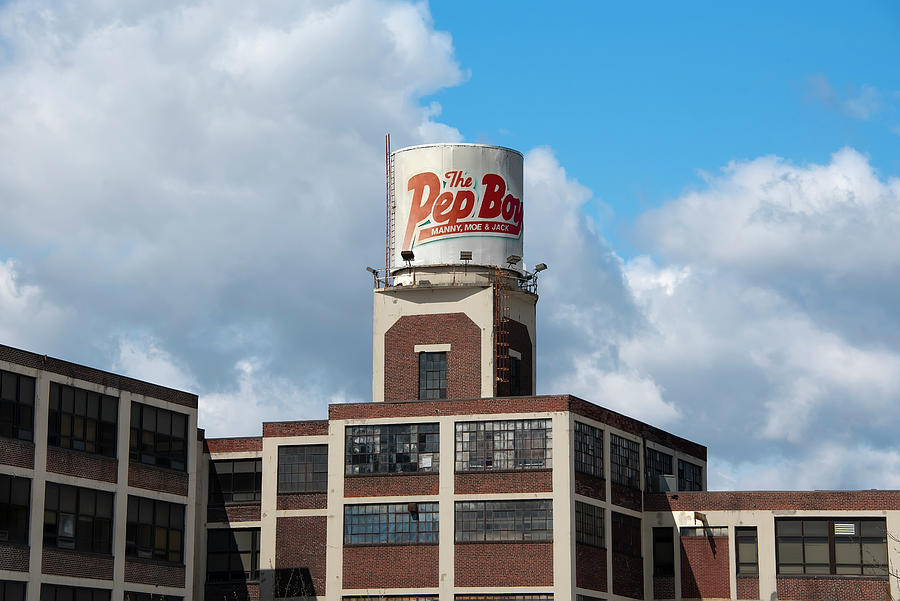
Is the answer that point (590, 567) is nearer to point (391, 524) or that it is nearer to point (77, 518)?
point (391, 524)

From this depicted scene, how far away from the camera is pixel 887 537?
74.8 m

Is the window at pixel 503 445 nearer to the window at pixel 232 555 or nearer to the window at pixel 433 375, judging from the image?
the window at pixel 433 375

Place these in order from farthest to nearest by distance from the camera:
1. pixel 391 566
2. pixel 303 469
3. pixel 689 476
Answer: pixel 689 476, pixel 303 469, pixel 391 566

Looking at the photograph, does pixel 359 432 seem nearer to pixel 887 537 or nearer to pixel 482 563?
pixel 482 563

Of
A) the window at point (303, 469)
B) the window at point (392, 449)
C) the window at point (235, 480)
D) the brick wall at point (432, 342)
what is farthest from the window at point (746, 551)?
the window at point (235, 480)

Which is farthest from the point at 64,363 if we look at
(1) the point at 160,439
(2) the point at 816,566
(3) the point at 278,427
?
(2) the point at 816,566

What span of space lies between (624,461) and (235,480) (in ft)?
64.5

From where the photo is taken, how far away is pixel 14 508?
61750mm

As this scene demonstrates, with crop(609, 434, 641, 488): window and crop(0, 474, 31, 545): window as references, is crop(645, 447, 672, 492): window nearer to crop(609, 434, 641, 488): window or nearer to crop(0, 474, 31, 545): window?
crop(609, 434, 641, 488): window

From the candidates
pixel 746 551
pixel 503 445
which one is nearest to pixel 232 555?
pixel 503 445

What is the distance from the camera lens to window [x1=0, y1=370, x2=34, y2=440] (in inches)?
2434

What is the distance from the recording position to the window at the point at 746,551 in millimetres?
76938

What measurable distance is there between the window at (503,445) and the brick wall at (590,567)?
4.30m

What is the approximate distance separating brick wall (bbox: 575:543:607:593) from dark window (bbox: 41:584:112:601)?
21.3 metres
